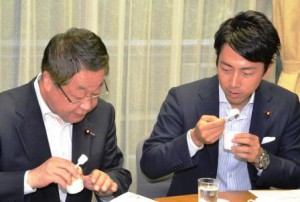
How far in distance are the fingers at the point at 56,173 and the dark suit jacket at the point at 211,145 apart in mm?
610

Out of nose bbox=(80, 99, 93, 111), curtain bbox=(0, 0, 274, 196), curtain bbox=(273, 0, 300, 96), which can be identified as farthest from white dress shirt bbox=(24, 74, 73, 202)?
curtain bbox=(273, 0, 300, 96)

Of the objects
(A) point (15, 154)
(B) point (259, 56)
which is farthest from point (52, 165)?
(B) point (259, 56)

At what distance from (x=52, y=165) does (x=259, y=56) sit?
112 centimetres

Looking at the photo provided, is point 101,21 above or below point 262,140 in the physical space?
above

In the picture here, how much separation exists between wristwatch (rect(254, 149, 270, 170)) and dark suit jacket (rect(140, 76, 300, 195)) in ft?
0.07

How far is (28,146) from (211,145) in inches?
36.1

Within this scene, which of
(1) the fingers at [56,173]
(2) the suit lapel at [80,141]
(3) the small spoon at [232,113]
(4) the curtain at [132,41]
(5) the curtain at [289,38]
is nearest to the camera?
(1) the fingers at [56,173]

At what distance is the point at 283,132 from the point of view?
2660mm

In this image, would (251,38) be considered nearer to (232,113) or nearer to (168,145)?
(232,113)

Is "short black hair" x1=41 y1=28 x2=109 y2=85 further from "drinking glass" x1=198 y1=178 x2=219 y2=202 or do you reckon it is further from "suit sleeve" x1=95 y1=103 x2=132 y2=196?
"drinking glass" x1=198 y1=178 x2=219 y2=202

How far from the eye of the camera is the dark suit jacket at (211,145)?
8.10 ft

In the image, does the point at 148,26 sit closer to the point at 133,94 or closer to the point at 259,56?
the point at 133,94

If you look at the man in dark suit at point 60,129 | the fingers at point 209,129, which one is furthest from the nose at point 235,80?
the man in dark suit at point 60,129

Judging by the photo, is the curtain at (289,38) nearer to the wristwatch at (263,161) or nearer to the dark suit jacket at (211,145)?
the dark suit jacket at (211,145)
